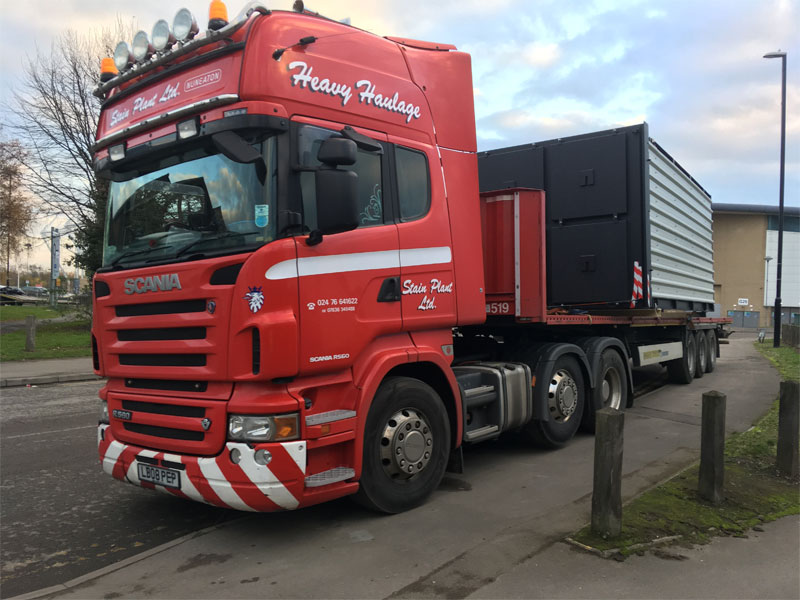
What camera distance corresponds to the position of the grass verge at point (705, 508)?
4.04 m

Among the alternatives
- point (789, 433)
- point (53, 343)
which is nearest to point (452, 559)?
point (789, 433)

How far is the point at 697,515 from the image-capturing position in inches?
173

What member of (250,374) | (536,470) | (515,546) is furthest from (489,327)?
(250,374)

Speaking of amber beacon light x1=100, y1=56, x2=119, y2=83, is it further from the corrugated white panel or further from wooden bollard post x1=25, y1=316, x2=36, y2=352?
wooden bollard post x1=25, y1=316, x2=36, y2=352

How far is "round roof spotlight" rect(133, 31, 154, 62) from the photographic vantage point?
4.69 metres

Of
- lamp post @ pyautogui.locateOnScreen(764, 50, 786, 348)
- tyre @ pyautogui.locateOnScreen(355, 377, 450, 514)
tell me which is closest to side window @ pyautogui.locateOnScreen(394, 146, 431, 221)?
tyre @ pyautogui.locateOnScreen(355, 377, 450, 514)

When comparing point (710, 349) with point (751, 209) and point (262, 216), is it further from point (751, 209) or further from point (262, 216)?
point (751, 209)

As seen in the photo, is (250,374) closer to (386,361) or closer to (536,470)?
(386,361)

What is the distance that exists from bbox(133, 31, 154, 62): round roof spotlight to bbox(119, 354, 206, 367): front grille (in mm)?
2296

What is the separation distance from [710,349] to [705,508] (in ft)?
34.8

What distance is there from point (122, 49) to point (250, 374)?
3.02m

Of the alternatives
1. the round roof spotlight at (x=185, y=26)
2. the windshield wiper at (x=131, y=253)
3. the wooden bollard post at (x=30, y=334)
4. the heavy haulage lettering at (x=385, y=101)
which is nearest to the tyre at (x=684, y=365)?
the heavy haulage lettering at (x=385, y=101)

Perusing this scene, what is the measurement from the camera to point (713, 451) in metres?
4.65

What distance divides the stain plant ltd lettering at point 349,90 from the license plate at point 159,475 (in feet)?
9.05
